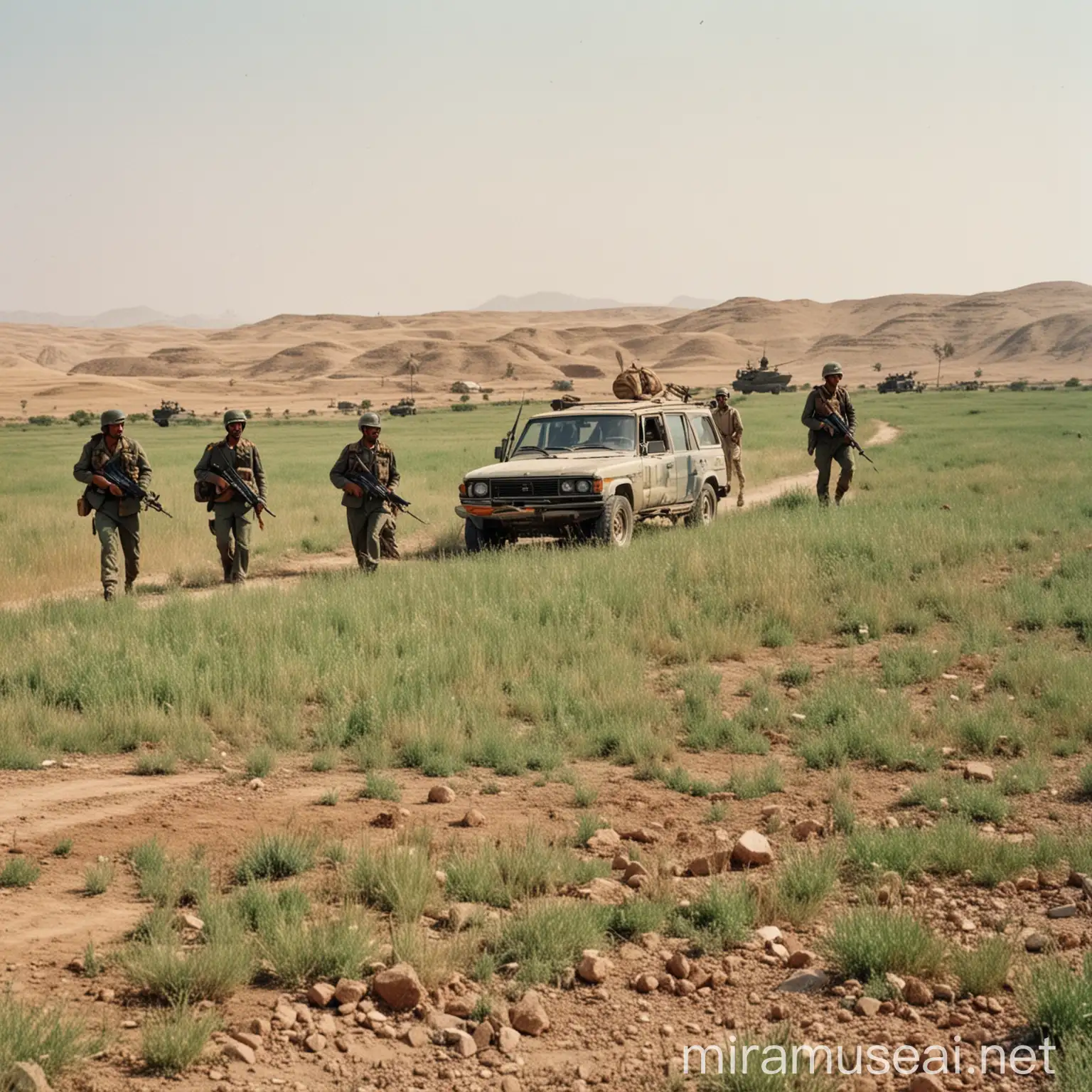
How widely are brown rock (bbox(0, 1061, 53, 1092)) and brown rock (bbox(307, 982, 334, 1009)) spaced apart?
89 cm

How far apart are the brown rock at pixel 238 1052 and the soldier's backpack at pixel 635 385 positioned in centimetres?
1533

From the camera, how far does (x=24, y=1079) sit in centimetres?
351

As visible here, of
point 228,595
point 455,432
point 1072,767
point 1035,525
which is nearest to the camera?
point 1072,767

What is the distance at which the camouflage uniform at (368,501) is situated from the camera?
528 inches

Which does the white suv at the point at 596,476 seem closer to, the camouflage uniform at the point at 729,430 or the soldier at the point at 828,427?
the soldier at the point at 828,427

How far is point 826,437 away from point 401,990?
13.5 m

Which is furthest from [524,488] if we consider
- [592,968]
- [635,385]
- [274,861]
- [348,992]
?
[348,992]

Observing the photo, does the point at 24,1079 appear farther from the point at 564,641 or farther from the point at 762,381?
the point at 762,381

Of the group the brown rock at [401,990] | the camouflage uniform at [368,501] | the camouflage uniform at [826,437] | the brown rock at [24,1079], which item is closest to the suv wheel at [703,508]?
the camouflage uniform at [826,437]

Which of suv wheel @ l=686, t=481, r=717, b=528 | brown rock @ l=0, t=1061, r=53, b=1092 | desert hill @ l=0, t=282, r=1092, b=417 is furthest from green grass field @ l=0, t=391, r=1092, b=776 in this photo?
desert hill @ l=0, t=282, r=1092, b=417

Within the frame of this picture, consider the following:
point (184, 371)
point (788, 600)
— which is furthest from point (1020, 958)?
point (184, 371)

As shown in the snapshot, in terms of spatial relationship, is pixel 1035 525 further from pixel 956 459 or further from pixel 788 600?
pixel 956 459

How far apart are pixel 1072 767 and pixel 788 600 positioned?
4.09 metres

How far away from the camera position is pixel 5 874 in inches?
206
